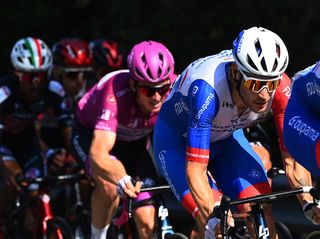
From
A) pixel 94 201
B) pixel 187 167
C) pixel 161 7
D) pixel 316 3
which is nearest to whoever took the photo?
pixel 187 167

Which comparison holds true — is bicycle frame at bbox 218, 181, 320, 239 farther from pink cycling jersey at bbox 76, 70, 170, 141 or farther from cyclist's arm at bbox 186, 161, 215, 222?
pink cycling jersey at bbox 76, 70, 170, 141

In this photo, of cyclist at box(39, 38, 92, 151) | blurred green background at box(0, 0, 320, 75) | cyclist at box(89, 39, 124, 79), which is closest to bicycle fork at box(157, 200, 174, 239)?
cyclist at box(39, 38, 92, 151)

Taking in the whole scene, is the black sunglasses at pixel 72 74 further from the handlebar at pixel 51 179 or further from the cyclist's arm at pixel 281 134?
the cyclist's arm at pixel 281 134

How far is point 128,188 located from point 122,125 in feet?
3.96

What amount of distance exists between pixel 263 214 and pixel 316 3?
15.6ft

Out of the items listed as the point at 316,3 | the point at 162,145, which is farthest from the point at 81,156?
the point at 316,3

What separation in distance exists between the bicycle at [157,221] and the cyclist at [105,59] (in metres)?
2.84

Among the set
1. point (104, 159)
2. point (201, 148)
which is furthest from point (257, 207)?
point (104, 159)

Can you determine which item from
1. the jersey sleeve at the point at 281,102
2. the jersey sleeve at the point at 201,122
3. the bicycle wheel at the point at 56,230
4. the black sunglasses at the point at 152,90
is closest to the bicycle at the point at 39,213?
the bicycle wheel at the point at 56,230

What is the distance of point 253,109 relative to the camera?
22.2ft

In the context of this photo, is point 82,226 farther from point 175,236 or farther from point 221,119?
point 221,119

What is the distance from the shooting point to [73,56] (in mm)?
11562

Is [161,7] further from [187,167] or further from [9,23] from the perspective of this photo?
[187,167]

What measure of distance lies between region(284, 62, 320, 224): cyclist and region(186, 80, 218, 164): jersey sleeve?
0.53 m
